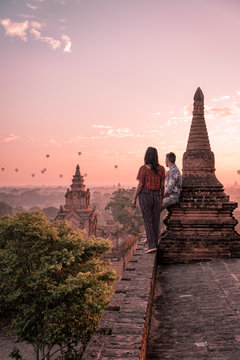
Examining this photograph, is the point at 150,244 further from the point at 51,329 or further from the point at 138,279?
the point at 51,329

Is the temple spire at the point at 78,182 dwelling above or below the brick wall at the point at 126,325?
above

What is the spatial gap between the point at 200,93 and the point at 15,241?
38.6ft

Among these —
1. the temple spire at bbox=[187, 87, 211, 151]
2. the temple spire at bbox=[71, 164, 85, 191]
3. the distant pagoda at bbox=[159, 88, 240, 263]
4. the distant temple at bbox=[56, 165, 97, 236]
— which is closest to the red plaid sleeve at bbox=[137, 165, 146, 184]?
the distant pagoda at bbox=[159, 88, 240, 263]

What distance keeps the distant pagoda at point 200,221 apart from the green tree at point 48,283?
22.1 ft

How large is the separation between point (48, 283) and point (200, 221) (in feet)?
27.6

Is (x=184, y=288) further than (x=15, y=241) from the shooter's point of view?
No

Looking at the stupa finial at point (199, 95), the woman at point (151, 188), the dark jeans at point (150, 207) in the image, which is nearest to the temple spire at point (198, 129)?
the stupa finial at point (199, 95)

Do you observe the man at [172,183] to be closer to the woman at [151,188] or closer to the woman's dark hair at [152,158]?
the woman at [151,188]

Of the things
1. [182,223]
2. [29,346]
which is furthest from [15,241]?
[182,223]

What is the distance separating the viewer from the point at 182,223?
751 centimetres

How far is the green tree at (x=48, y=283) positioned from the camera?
1268cm

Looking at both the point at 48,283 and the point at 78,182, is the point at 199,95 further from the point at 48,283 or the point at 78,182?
the point at 78,182

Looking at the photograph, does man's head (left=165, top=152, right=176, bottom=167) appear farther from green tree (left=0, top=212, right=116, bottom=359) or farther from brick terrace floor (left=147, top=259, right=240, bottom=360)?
green tree (left=0, top=212, right=116, bottom=359)

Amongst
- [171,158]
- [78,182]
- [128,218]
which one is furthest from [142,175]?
[128,218]
